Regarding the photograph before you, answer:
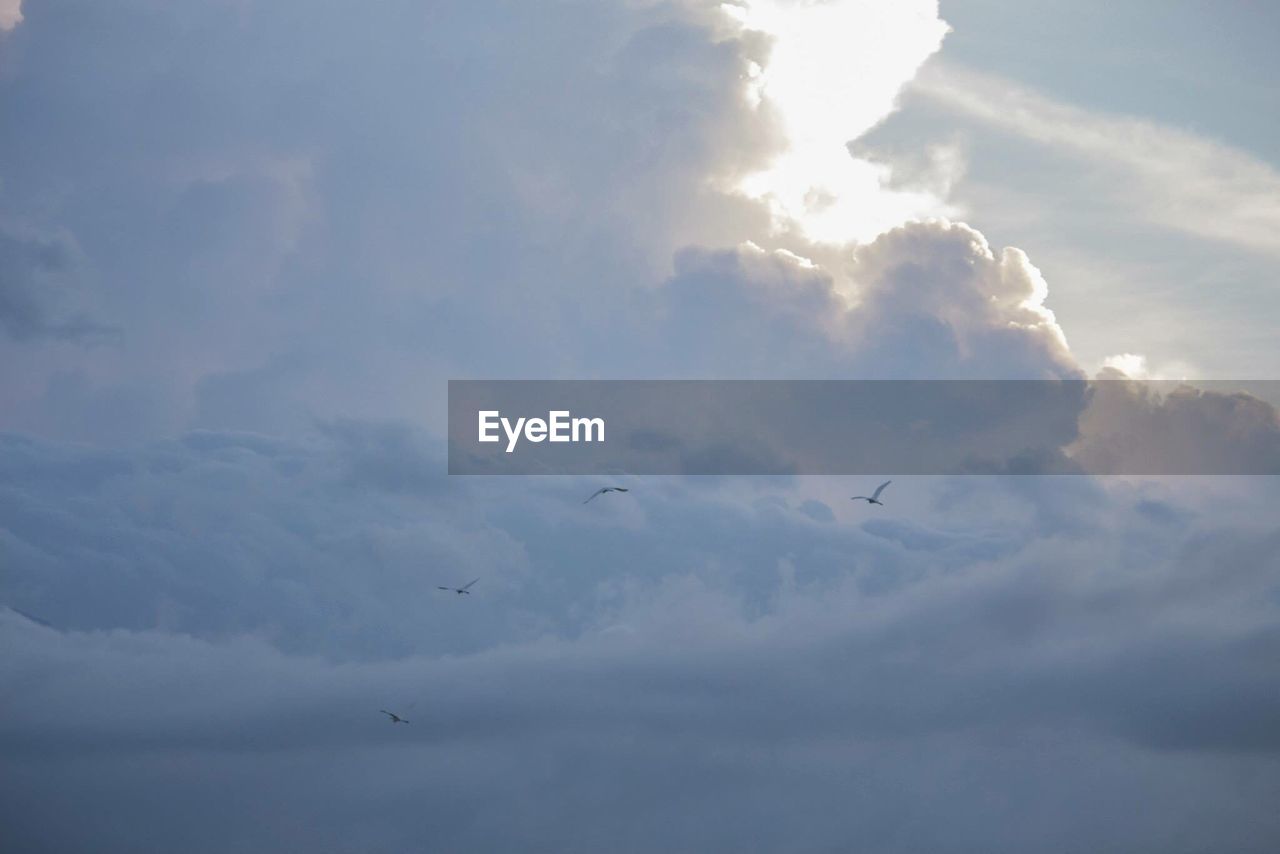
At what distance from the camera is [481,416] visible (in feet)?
614

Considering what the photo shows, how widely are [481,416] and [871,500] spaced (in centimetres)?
9646

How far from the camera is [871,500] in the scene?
185 meters

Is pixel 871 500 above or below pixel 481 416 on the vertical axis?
below
